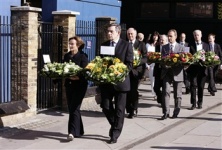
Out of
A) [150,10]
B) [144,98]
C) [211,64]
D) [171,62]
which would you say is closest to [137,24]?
[150,10]

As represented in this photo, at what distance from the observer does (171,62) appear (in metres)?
10.6

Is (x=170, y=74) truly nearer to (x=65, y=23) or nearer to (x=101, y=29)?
(x=65, y=23)

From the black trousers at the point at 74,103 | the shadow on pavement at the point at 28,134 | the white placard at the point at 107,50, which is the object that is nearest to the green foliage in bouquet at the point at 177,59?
the white placard at the point at 107,50

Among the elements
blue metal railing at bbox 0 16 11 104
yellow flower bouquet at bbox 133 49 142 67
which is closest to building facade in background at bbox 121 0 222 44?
yellow flower bouquet at bbox 133 49 142 67

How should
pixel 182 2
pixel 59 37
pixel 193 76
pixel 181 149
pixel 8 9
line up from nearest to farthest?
1. pixel 181 149
2. pixel 8 9
3. pixel 59 37
4. pixel 193 76
5. pixel 182 2

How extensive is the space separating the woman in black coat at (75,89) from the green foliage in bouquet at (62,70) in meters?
0.20

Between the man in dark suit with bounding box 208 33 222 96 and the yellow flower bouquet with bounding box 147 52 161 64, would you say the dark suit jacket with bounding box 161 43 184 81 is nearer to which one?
the yellow flower bouquet with bounding box 147 52 161 64

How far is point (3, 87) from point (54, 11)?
2.73 m

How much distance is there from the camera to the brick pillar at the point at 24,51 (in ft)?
33.6

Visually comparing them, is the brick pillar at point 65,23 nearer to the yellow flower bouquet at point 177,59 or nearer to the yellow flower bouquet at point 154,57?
the yellow flower bouquet at point 154,57

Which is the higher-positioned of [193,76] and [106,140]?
[193,76]

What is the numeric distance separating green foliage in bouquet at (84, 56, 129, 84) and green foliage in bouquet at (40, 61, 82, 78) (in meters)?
0.23

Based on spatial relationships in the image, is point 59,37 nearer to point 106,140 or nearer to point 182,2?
point 106,140

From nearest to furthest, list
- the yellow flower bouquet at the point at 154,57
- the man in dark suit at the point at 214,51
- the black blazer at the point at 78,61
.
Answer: the black blazer at the point at 78,61 → the yellow flower bouquet at the point at 154,57 → the man in dark suit at the point at 214,51
